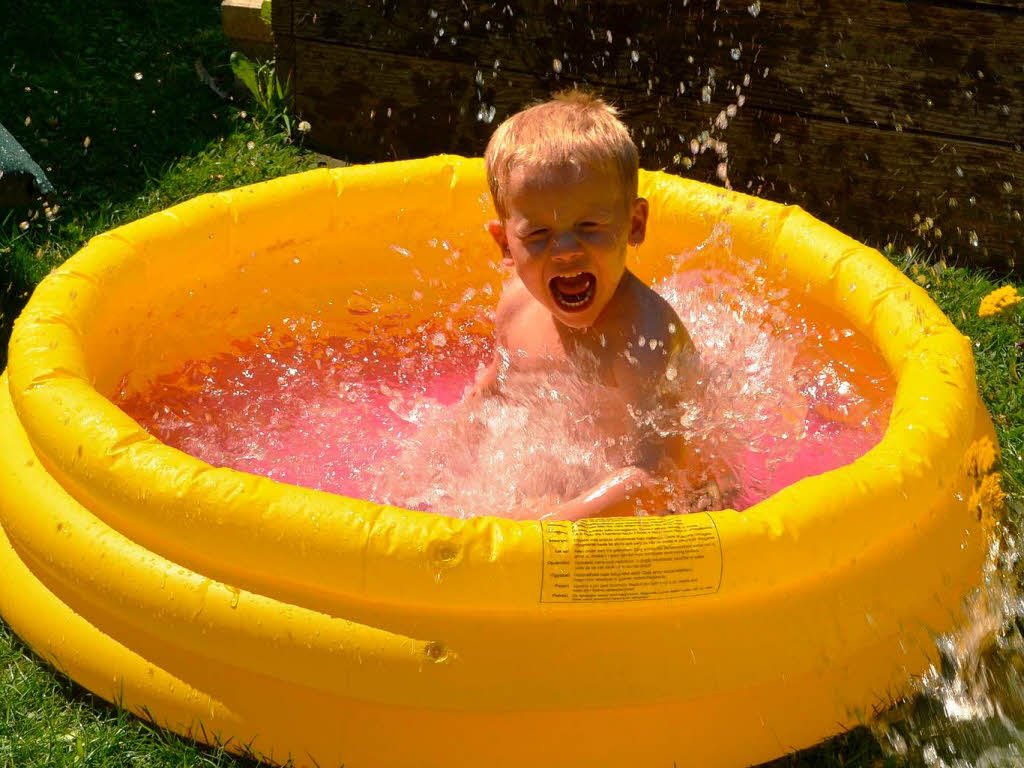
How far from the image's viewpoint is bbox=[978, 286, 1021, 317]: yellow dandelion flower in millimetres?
3729

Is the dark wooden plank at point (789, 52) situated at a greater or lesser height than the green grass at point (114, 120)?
greater

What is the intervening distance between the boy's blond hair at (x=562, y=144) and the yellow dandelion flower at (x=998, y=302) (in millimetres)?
1486

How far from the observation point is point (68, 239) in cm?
423

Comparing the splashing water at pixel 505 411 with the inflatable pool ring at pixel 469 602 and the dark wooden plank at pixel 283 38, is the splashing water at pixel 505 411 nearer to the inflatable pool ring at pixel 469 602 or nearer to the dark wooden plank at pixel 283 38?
the inflatable pool ring at pixel 469 602

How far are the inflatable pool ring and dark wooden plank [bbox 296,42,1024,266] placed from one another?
1.62 meters

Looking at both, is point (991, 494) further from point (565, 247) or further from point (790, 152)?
point (790, 152)

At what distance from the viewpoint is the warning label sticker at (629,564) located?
2.10 metres

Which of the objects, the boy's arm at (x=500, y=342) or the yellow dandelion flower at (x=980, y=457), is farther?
the boy's arm at (x=500, y=342)

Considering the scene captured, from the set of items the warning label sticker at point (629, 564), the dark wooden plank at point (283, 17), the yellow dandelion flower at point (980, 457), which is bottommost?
the yellow dandelion flower at point (980, 457)

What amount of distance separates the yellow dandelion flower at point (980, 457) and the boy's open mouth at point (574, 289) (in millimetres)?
870

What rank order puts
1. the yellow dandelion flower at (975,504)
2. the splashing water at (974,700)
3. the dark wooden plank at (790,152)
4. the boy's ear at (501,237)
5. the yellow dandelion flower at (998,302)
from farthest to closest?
the dark wooden plank at (790,152) → the yellow dandelion flower at (998,302) → the boy's ear at (501,237) → the yellow dandelion flower at (975,504) → the splashing water at (974,700)

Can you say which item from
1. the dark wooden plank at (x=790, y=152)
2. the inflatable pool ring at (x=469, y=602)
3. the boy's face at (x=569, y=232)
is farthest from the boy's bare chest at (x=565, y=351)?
the dark wooden plank at (x=790, y=152)

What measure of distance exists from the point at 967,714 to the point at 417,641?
3.55ft

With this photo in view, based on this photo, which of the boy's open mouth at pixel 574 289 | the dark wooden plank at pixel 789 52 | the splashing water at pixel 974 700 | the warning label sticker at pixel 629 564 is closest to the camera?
the warning label sticker at pixel 629 564
